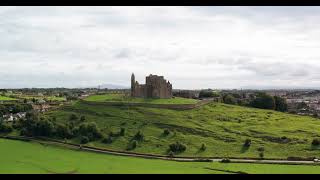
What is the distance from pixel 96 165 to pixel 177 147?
35.2ft

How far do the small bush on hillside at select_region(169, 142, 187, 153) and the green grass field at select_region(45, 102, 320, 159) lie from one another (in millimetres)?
804

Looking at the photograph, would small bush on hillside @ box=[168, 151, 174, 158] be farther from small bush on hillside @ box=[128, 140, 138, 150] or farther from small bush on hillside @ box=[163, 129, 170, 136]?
small bush on hillside @ box=[163, 129, 170, 136]

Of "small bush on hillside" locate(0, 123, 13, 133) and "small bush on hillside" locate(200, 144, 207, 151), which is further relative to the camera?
"small bush on hillside" locate(0, 123, 13, 133)

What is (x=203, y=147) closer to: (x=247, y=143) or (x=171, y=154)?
(x=171, y=154)

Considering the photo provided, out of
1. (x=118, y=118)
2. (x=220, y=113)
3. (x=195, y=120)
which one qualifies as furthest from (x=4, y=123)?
(x=220, y=113)

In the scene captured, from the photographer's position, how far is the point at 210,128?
5859 centimetres

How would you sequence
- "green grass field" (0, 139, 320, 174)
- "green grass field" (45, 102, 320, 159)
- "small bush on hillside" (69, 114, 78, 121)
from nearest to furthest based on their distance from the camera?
"green grass field" (0, 139, 320, 174)
"green grass field" (45, 102, 320, 159)
"small bush on hillside" (69, 114, 78, 121)

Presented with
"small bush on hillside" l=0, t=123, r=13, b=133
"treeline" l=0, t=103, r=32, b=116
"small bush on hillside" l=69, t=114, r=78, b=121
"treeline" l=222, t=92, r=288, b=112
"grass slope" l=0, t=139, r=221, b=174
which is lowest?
"grass slope" l=0, t=139, r=221, b=174

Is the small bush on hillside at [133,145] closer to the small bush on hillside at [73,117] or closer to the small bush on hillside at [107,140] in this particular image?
the small bush on hillside at [107,140]

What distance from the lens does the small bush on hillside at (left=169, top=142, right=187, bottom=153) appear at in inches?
1951

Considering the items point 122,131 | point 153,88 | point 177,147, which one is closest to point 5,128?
point 122,131

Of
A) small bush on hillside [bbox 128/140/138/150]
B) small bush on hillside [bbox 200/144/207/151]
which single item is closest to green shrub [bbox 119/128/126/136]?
small bush on hillside [bbox 128/140/138/150]

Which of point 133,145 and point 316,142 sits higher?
point 316,142
